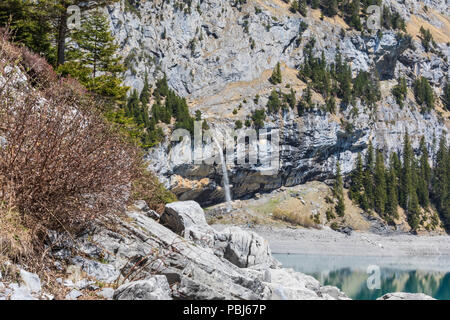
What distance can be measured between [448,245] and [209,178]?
49097 mm

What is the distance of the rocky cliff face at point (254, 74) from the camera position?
74062 mm

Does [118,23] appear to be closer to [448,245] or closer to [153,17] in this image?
[153,17]

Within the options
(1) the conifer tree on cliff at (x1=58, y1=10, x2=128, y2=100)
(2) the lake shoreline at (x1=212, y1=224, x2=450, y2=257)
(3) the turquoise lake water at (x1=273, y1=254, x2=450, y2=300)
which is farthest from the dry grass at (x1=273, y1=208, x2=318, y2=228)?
(1) the conifer tree on cliff at (x1=58, y1=10, x2=128, y2=100)

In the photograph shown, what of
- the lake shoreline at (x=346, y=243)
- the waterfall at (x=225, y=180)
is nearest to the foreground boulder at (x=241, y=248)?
the lake shoreline at (x=346, y=243)

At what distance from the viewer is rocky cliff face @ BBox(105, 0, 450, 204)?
74062 millimetres

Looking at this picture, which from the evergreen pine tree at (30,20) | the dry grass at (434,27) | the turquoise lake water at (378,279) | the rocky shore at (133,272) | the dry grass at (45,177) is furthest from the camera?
the dry grass at (434,27)

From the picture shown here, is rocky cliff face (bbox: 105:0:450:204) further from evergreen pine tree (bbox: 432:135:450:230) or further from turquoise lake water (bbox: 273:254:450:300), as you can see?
turquoise lake water (bbox: 273:254:450:300)

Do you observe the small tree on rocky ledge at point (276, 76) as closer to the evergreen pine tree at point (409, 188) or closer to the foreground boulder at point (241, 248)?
the evergreen pine tree at point (409, 188)

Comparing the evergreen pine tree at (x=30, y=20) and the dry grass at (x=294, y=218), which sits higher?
the evergreen pine tree at (x=30, y=20)

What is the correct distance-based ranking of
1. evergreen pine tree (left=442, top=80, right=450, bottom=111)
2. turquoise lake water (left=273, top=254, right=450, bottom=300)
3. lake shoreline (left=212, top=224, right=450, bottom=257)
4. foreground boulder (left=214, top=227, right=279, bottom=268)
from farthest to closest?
1. evergreen pine tree (left=442, top=80, right=450, bottom=111)
2. lake shoreline (left=212, top=224, right=450, bottom=257)
3. turquoise lake water (left=273, top=254, right=450, bottom=300)
4. foreground boulder (left=214, top=227, right=279, bottom=268)

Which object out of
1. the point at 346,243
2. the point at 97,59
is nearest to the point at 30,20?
the point at 97,59

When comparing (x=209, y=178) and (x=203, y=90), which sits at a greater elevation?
(x=203, y=90)

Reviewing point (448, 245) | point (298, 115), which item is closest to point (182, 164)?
point (298, 115)

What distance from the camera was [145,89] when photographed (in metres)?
76.2
